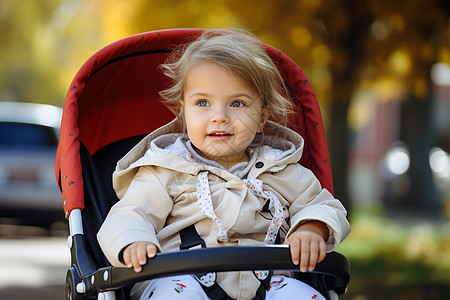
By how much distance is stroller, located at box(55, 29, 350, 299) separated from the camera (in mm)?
2551

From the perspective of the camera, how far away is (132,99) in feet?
10.8

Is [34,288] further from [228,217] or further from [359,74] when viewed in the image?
[359,74]

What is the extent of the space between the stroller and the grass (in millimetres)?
2781

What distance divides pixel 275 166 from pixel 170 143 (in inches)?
19.5

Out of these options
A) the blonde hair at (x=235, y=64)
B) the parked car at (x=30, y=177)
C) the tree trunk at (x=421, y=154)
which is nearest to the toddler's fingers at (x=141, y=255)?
the blonde hair at (x=235, y=64)

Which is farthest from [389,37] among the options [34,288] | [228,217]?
[228,217]

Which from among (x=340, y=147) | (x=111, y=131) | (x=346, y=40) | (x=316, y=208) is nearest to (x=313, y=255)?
(x=316, y=208)

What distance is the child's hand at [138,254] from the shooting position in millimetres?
2191

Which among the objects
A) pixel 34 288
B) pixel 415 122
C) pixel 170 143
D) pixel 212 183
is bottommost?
pixel 212 183

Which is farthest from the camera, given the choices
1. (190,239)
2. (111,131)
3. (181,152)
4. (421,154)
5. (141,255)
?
Answer: (421,154)

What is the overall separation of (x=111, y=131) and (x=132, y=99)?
0.62 feet

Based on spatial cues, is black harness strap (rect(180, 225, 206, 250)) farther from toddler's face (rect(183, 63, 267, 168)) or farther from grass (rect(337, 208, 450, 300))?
grass (rect(337, 208, 450, 300))

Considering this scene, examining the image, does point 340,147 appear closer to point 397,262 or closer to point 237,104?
point 397,262

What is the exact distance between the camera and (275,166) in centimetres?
281
